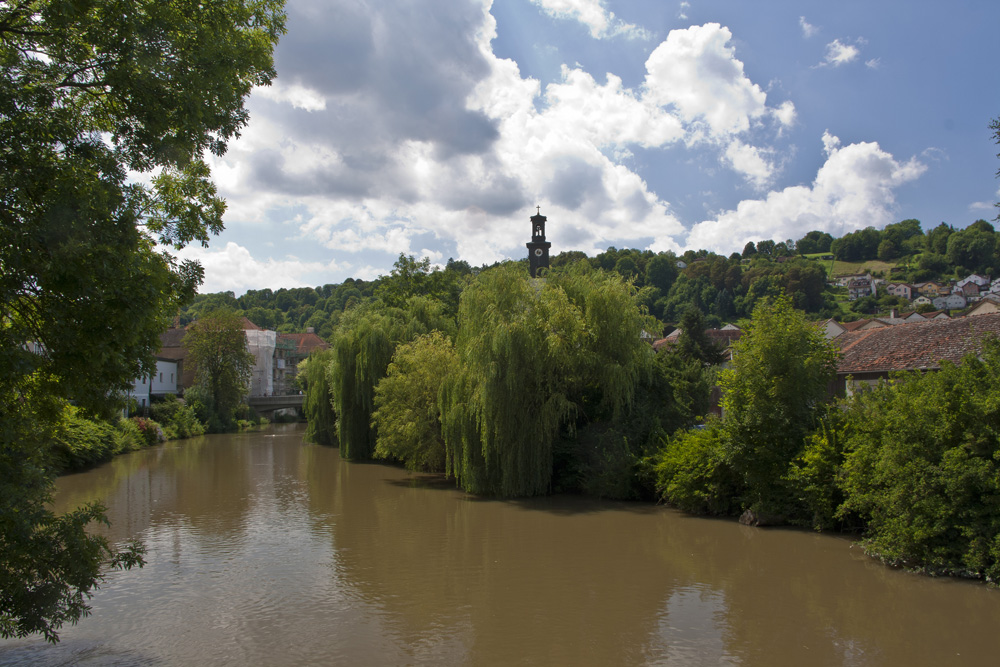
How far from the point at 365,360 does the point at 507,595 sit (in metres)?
20.0

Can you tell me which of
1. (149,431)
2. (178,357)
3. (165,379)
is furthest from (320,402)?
(178,357)

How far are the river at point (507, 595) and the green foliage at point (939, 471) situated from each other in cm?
61

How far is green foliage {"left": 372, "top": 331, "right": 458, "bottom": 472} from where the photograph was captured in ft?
80.9

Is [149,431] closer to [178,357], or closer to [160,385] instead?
[160,385]

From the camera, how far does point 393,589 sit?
1259cm

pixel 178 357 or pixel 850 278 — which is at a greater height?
pixel 850 278

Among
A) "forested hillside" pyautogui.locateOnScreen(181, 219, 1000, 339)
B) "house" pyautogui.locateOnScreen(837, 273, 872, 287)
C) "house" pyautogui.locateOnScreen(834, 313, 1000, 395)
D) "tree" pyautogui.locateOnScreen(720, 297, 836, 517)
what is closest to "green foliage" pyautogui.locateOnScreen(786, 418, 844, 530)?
"tree" pyautogui.locateOnScreen(720, 297, 836, 517)

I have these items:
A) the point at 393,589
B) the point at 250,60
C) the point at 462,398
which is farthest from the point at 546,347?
the point at 250,60

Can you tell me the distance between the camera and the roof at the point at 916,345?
77.6 ft

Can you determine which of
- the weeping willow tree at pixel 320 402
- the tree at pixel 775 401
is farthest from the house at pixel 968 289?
the tree at pixel 775 401

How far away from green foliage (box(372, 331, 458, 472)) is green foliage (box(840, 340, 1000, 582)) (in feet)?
45.3

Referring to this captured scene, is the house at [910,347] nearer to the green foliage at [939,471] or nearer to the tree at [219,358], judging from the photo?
the green foliage at [939,471]

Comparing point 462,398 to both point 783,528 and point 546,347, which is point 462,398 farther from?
point 783,528

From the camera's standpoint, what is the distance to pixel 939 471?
12133mm
